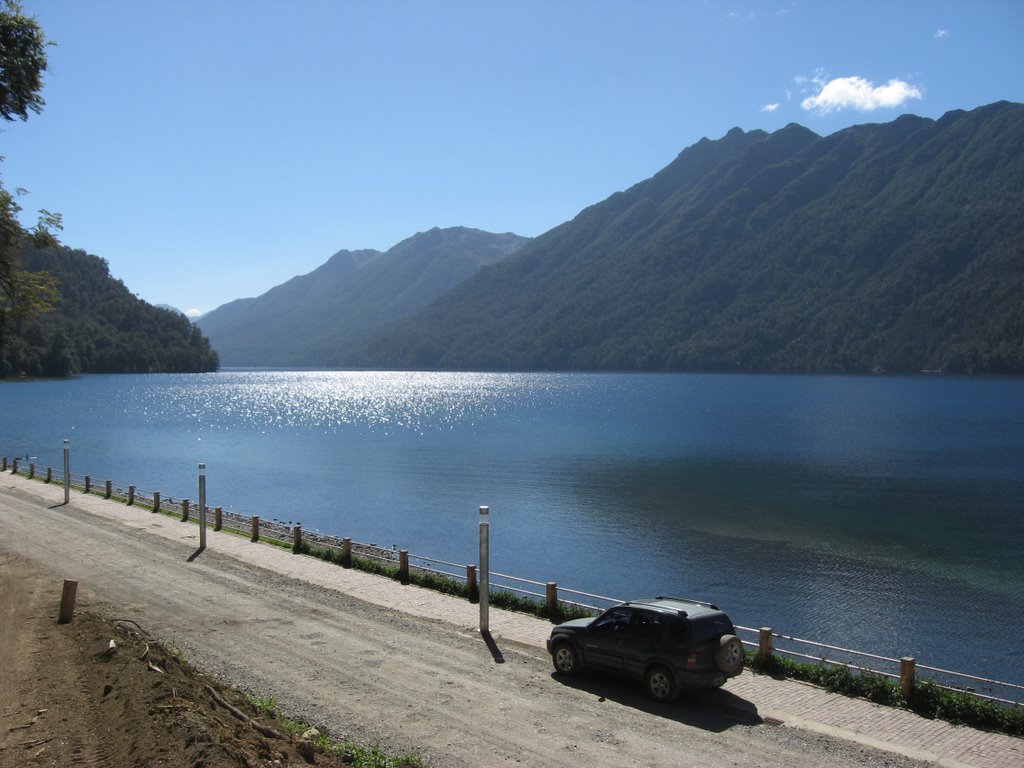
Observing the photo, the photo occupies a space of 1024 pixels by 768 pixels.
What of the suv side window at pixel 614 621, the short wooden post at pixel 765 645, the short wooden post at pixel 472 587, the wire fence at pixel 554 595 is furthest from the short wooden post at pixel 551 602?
the short wooden post at pixel 765 645

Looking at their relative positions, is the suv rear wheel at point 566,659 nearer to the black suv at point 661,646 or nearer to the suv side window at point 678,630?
the black suv at point 661,646

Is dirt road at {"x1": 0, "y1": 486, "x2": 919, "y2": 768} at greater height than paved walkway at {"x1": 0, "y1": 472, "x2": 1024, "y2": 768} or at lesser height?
greater

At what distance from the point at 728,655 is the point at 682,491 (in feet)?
139

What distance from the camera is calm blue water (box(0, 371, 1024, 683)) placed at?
31.5 metres

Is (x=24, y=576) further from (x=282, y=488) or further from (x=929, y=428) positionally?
(x=929, y=428)

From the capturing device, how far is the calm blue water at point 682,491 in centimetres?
3150

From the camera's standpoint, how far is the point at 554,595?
2053 centimetres

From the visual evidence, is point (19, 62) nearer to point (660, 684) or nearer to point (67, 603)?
point (67, 603)

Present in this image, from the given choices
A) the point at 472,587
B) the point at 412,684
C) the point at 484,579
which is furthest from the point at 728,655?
the point at 472,587

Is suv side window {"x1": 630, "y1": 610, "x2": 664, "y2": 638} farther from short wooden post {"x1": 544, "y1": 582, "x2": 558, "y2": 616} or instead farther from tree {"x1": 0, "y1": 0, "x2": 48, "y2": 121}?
tree {"x1": 0, "y1": 0, "x2": 48, "y2": 121}

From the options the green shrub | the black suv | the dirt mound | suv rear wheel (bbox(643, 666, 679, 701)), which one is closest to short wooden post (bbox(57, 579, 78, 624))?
the dirt mound

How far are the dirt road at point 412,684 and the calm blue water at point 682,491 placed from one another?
46.6ft

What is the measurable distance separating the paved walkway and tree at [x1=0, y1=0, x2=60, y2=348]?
35.8ft

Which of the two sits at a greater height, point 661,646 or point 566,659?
point 661,646
